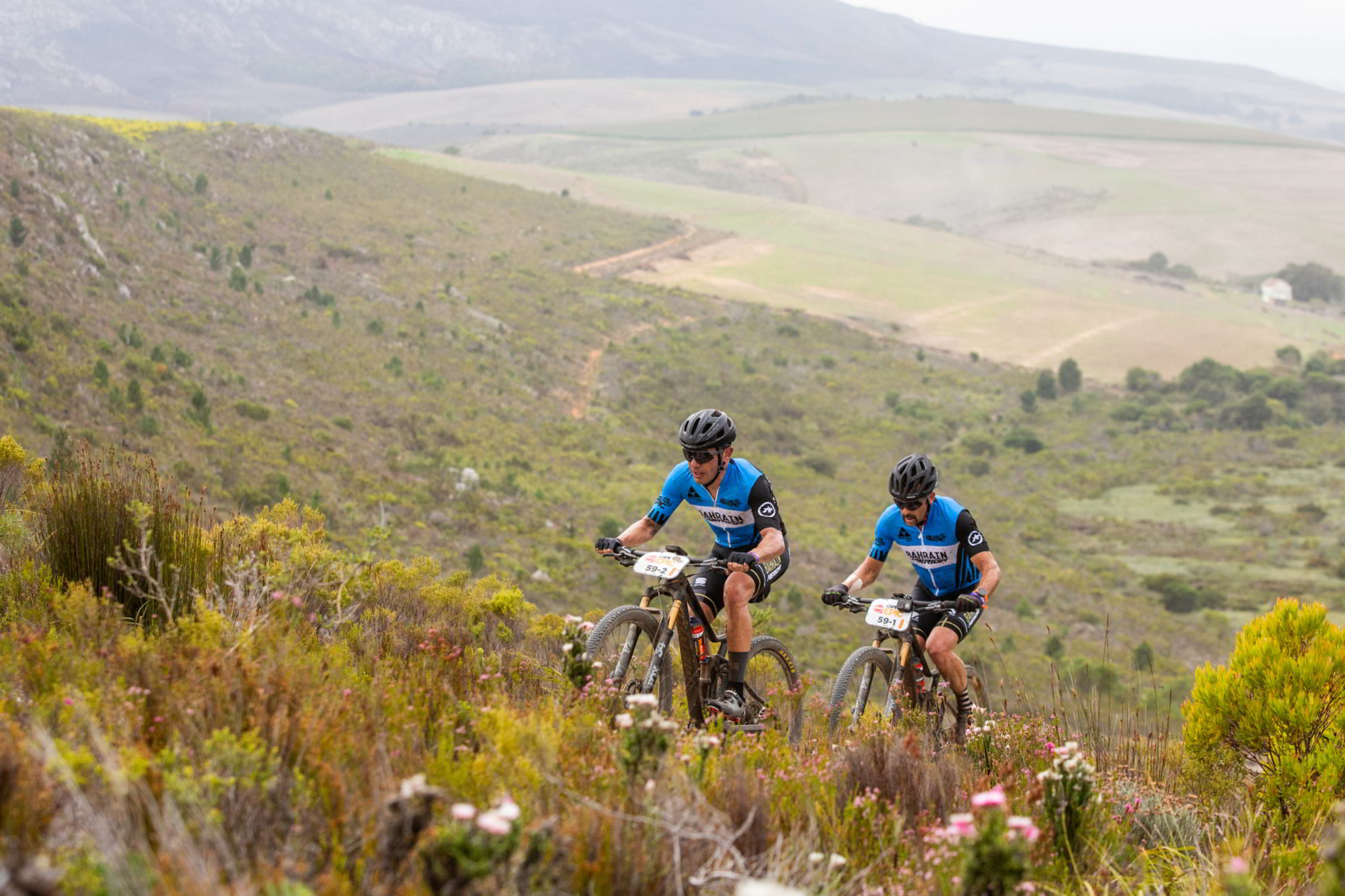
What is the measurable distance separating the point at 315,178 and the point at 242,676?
61222 mm

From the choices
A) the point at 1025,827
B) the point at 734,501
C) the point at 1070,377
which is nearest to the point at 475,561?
the point at 734,501

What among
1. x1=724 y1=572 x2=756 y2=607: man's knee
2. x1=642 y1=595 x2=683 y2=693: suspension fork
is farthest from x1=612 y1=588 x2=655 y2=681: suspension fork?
x1=724 y1=572 x2=756 y2=607: man's knee

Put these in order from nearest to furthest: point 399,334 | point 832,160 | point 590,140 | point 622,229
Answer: point 399,334 → point 622,229 → point 832,160 → point 590,140

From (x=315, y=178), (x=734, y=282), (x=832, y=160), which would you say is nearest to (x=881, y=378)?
(x=734, y=282)

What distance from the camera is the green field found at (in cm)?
6488

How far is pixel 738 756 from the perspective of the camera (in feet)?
14.4

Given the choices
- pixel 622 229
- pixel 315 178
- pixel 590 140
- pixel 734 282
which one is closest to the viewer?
pixel 315 178

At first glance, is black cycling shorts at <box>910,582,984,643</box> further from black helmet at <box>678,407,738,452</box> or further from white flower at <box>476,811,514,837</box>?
white flower at <box>476,811,514,837</box>

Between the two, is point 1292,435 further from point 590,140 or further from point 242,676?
point 590,140

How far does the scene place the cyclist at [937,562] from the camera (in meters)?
7.09

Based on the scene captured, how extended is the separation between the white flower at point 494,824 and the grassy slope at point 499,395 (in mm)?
6320

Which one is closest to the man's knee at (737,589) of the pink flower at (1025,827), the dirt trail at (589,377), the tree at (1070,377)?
the pink flower at (1025,827)

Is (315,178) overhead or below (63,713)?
overhead

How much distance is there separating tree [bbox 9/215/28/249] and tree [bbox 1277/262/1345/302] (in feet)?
328
